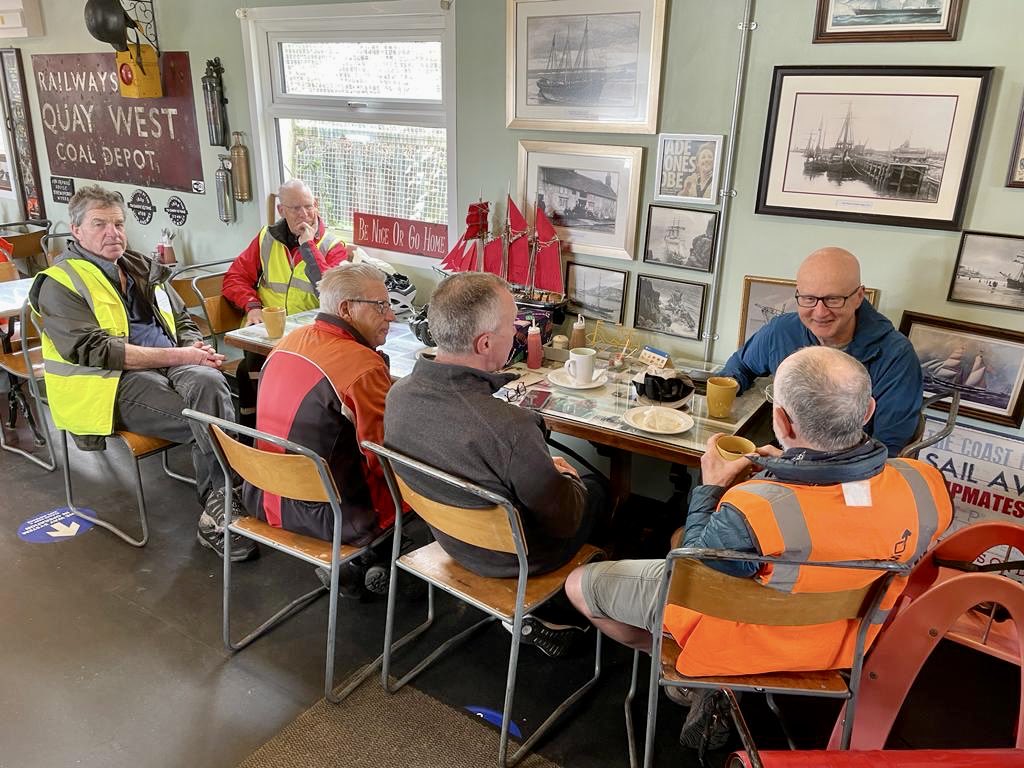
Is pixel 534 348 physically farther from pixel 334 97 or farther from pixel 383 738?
pixel 334 97

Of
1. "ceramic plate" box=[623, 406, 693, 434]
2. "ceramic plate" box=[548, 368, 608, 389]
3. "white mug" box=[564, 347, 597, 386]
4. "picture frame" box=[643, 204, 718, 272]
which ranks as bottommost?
"ceramic plate" box=[623, 406, 693, 434]

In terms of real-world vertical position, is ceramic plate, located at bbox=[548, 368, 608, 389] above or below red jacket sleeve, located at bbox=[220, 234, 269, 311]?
below

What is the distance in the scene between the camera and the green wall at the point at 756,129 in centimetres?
218

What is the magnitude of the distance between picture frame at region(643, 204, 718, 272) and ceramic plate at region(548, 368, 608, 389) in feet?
1.87

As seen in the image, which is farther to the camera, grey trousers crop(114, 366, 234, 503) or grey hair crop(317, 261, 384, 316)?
grey trousers crop(114, 366, 234, 503)

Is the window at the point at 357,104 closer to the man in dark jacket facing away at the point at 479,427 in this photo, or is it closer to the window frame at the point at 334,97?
the window frame at the point at 334,97

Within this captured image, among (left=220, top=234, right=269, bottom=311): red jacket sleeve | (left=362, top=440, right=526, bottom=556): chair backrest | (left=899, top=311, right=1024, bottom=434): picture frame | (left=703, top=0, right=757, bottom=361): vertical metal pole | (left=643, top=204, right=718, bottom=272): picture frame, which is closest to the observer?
(left=362, top=440, right=526, bottom=556): chair backrest

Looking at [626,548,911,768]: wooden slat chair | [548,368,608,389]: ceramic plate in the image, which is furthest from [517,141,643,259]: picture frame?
[626,548,911,768]: wooden slat chair

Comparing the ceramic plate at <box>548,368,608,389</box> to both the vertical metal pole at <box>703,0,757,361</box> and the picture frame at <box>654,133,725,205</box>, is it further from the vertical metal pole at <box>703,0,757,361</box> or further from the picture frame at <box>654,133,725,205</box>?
the picture frame at <box>654,133,725,205</box>

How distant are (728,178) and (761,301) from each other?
0.46 m

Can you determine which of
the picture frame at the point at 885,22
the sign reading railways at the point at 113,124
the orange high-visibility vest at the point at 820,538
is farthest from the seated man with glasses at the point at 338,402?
the sign reading railways at the point at 113,124

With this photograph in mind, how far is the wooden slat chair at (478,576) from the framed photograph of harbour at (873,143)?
4.78 feet

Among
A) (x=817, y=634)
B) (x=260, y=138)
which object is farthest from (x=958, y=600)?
(x=260, y=138)

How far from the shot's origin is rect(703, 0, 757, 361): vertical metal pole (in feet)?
8.15
